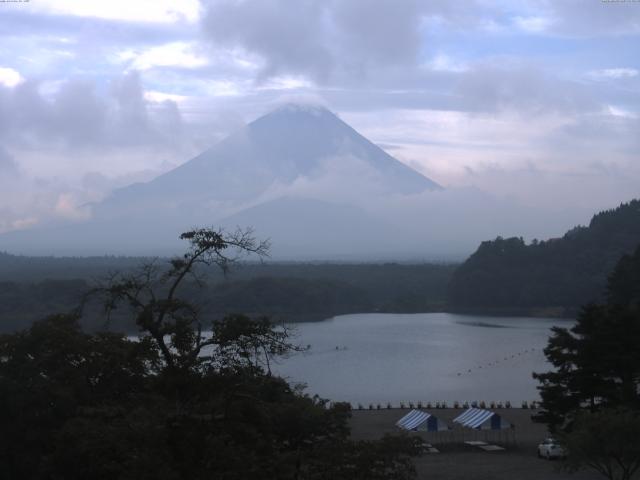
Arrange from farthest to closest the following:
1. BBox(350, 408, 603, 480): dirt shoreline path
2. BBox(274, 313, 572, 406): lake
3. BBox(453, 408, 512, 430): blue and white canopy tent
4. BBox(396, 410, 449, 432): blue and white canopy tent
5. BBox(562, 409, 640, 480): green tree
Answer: BBox(274, 313, 572, 406): lake, BBox(453, 408, 512, 430): blue and white canopy tent, BBox(396, 410, 449, 432): blue and white canopy tent, BBox(350, 408, 603, 480): dirt shoreline path, BBox(562, 409, 640, 480): green tree

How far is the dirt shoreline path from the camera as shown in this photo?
11.4 metres

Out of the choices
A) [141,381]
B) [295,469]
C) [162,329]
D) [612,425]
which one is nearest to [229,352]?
[162,329]

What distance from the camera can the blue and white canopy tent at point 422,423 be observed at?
13.6m

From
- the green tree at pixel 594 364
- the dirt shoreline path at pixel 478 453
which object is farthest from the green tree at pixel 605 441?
the green tree at pixel 594 364

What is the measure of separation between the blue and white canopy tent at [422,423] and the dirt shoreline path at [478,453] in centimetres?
27

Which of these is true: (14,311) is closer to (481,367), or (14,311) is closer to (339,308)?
(339,308)

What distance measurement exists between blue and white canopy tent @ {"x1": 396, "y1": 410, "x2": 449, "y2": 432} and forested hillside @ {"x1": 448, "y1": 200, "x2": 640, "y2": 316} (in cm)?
3452

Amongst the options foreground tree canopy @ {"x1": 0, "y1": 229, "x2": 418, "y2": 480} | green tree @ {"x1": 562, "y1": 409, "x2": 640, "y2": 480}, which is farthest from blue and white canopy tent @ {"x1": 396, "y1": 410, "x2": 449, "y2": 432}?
foreground tree canopy @ {"x1": 0, "y1": 229, "x2": 418, "y2": 480}

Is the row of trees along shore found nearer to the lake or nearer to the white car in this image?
the white car

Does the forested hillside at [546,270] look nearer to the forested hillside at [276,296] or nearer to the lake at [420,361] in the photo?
the forested hillside at [276,296]

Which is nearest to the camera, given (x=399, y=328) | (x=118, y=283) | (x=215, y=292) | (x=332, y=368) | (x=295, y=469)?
(x=295, y=469)

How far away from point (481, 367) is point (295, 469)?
22.4m

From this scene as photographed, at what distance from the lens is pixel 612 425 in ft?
29.4

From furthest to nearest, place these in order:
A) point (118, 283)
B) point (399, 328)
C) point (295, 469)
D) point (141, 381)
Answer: point (399, 328) → point (141, 381) → point (118, 283) → point (295, 469)
